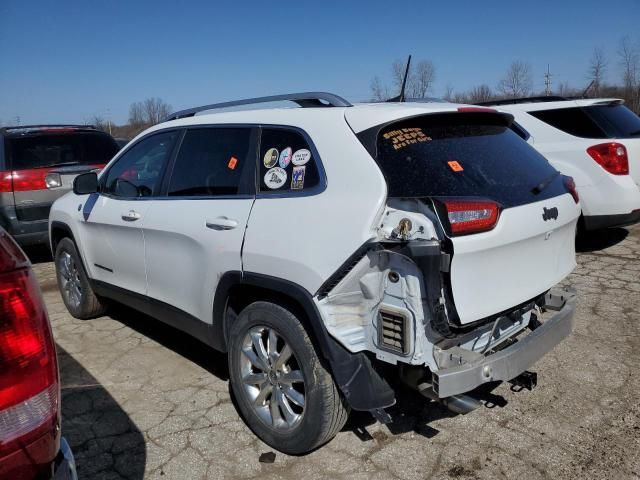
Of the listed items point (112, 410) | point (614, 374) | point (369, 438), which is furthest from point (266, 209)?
point (614, 374)

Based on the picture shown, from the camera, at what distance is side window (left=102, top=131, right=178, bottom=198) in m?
3.71

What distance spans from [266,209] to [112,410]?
1.71 metres

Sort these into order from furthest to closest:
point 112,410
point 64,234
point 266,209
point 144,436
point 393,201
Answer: point 64,234 < point 112,410 < point 144,436 < point 266,209 < point 393,201

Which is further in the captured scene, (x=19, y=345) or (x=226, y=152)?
(x=226, y=152)

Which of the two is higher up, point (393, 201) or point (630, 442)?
point (393, 201)

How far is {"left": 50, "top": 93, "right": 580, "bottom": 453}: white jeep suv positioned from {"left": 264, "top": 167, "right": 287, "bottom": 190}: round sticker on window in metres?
0.01

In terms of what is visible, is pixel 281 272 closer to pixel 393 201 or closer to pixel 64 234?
pixel 393 201

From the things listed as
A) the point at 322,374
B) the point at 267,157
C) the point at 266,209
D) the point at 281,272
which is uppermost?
the point at 267,157

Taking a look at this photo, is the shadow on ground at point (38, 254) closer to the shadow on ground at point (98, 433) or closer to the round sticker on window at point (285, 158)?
the shadow on ground at point (98, 433)

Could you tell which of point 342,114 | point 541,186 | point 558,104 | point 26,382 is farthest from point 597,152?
point 26,382

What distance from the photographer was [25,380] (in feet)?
4.81

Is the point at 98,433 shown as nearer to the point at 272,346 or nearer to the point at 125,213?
the point at 272,346

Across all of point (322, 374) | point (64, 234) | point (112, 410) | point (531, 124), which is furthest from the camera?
point (531, 124)

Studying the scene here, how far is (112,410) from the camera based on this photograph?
334 cm
